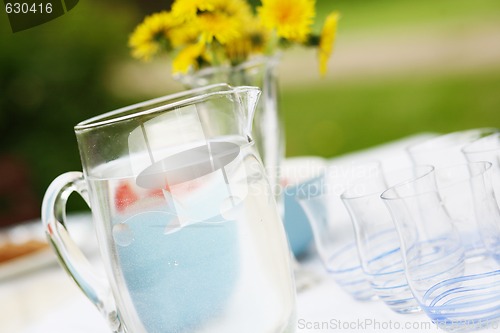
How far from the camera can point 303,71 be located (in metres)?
5.97

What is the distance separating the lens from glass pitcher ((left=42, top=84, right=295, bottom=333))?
0.60 meters

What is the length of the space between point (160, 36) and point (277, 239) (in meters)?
0.35

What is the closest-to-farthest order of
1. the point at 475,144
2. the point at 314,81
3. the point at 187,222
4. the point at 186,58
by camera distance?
1. the point at 187,222
2. the point at 475,144
3. the point at 186,58
4. the point at 314,81

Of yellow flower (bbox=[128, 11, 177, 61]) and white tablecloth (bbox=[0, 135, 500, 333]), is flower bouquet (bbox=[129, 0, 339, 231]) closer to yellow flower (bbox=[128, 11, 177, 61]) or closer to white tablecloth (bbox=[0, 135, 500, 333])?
yellow flower (bbox=[128, 11, 177, 61])

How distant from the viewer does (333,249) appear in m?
0.78

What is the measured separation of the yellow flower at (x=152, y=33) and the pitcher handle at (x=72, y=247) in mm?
263

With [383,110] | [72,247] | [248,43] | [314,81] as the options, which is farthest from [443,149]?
[314,81]

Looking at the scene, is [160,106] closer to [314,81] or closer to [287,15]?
[287,15]

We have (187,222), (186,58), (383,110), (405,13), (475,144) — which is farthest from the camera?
(405,13)

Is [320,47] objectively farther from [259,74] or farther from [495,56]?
[495,56]

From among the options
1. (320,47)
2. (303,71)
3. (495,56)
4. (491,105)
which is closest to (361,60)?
(303,71)

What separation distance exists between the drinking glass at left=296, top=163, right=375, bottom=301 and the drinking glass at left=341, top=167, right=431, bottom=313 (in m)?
0.04

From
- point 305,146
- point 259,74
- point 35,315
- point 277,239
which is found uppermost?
point 259,74

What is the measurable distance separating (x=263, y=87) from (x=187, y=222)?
1.02 feet
